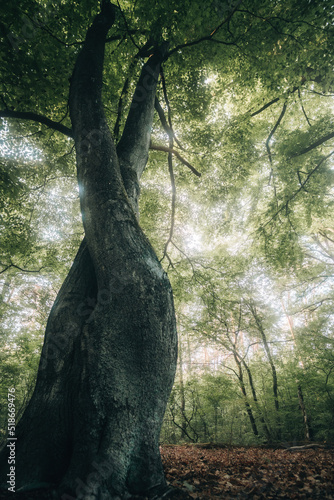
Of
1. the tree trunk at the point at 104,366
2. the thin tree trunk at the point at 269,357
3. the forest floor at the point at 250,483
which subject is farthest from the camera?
the thin tree trunk at the point at 269,357

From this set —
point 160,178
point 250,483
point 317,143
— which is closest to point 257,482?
point 250,483

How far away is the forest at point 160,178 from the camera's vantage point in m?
2.05

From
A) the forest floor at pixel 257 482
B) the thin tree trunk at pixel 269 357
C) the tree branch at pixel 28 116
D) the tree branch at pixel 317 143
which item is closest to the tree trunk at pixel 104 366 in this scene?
the forest floor at pixel 257 482

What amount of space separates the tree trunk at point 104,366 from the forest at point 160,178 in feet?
0.06

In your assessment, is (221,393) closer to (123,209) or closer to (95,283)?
(95,283)

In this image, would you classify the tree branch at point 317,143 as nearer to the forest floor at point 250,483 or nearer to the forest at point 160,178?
the forest at point 160,178

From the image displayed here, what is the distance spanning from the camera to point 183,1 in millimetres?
3400

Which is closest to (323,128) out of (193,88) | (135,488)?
(193,88)

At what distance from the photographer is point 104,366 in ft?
5.70

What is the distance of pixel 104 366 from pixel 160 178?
319 inches

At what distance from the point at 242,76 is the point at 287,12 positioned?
137 centimetres

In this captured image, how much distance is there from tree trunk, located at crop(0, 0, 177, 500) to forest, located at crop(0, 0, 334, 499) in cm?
2

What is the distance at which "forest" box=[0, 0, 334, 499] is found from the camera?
205 centimetres

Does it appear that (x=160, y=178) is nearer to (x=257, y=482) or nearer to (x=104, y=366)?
(x=104, y=366)
